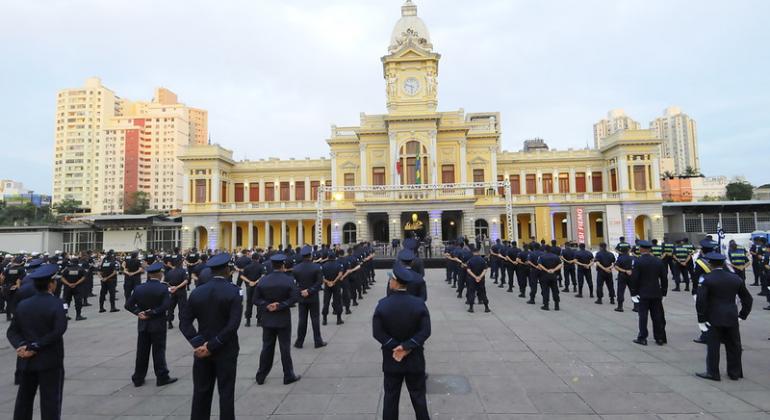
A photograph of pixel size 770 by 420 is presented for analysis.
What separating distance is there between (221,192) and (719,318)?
45424 mm

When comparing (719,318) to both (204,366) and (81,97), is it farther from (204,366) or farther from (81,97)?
(81,97)

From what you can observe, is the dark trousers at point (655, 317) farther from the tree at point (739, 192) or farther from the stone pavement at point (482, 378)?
the tree at point (739, 192)

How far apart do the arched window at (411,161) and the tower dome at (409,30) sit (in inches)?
437

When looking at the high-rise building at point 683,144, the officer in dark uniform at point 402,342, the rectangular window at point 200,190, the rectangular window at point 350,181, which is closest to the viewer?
the officer in dark uniform at point 402,342

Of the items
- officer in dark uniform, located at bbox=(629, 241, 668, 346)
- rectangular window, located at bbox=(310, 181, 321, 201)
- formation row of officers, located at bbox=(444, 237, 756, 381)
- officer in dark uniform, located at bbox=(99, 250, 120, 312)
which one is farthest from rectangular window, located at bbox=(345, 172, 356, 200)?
officer in dark uniform, located at bbox=(629, 241, 668, 346)

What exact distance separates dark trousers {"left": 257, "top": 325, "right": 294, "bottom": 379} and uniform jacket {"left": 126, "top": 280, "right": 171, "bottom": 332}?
154 centimetres

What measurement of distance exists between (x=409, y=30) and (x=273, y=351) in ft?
139

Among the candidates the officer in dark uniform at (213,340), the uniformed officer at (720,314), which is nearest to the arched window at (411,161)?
the uniformed officer at (720,314)

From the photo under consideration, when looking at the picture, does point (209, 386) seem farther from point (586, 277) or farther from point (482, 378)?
point (586, 277)

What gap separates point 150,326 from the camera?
5.88 meters

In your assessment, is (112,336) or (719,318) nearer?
(719,318)

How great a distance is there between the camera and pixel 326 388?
216 inches

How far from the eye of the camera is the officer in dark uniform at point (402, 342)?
383 cm

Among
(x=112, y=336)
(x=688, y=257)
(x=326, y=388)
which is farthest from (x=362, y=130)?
(x=326, y=388)
